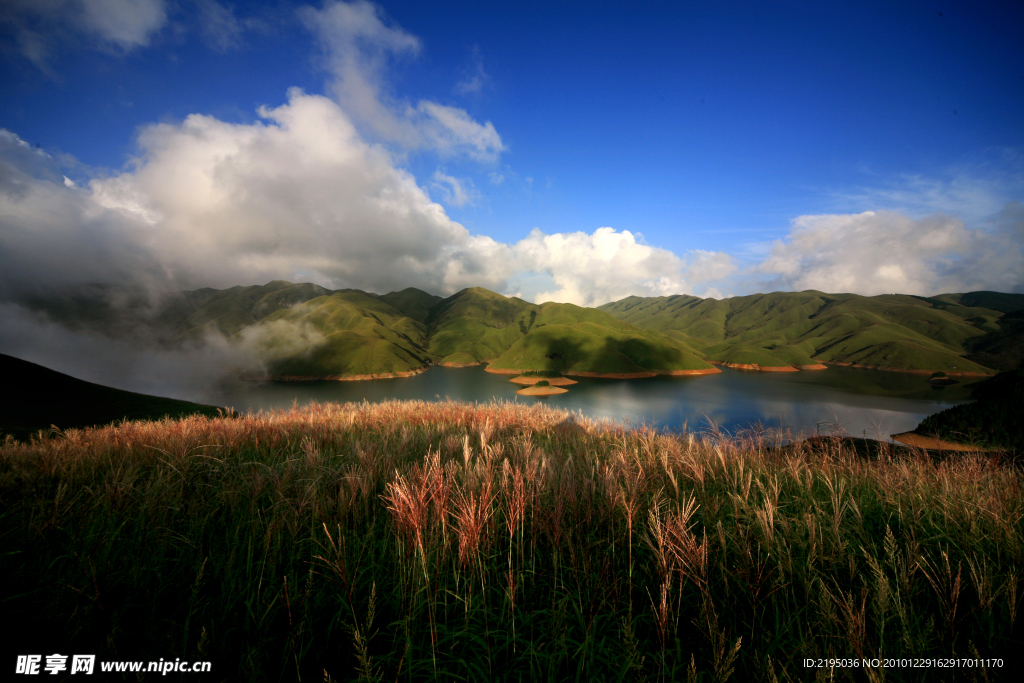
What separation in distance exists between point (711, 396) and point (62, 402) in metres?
91.1

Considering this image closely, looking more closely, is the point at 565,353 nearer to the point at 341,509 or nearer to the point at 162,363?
the point at 341,509

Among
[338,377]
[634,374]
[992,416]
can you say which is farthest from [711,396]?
[338,377]

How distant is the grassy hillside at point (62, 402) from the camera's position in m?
22.3

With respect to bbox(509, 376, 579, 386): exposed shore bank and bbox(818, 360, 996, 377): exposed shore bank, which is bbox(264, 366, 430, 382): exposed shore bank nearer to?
bbox(509, 376, 579, 386): exposed shore bank

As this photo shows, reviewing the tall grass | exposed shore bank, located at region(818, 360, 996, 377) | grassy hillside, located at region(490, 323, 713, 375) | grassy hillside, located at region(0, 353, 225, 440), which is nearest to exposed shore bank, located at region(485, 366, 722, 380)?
grassy hillside, located at region(490, 323, 713, 375)

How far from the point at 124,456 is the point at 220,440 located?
1.45 metres

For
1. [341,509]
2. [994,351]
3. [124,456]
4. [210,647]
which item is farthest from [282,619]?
[994,351]

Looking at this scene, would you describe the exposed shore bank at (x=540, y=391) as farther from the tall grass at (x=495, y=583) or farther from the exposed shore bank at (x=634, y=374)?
the tall grass at (x=495, y=583)

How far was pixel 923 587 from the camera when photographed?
7.13ft

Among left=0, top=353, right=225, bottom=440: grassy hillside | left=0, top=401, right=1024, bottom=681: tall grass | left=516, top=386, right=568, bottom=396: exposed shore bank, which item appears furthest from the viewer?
left=516, top=386, right=568, bottom=396: exposed shore bank

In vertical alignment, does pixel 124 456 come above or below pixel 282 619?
above

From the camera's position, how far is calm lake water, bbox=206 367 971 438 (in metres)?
57.2

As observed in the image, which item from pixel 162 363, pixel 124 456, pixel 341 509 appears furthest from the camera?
pixel 162 363

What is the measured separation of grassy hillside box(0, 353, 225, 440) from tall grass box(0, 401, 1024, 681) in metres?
26.2
